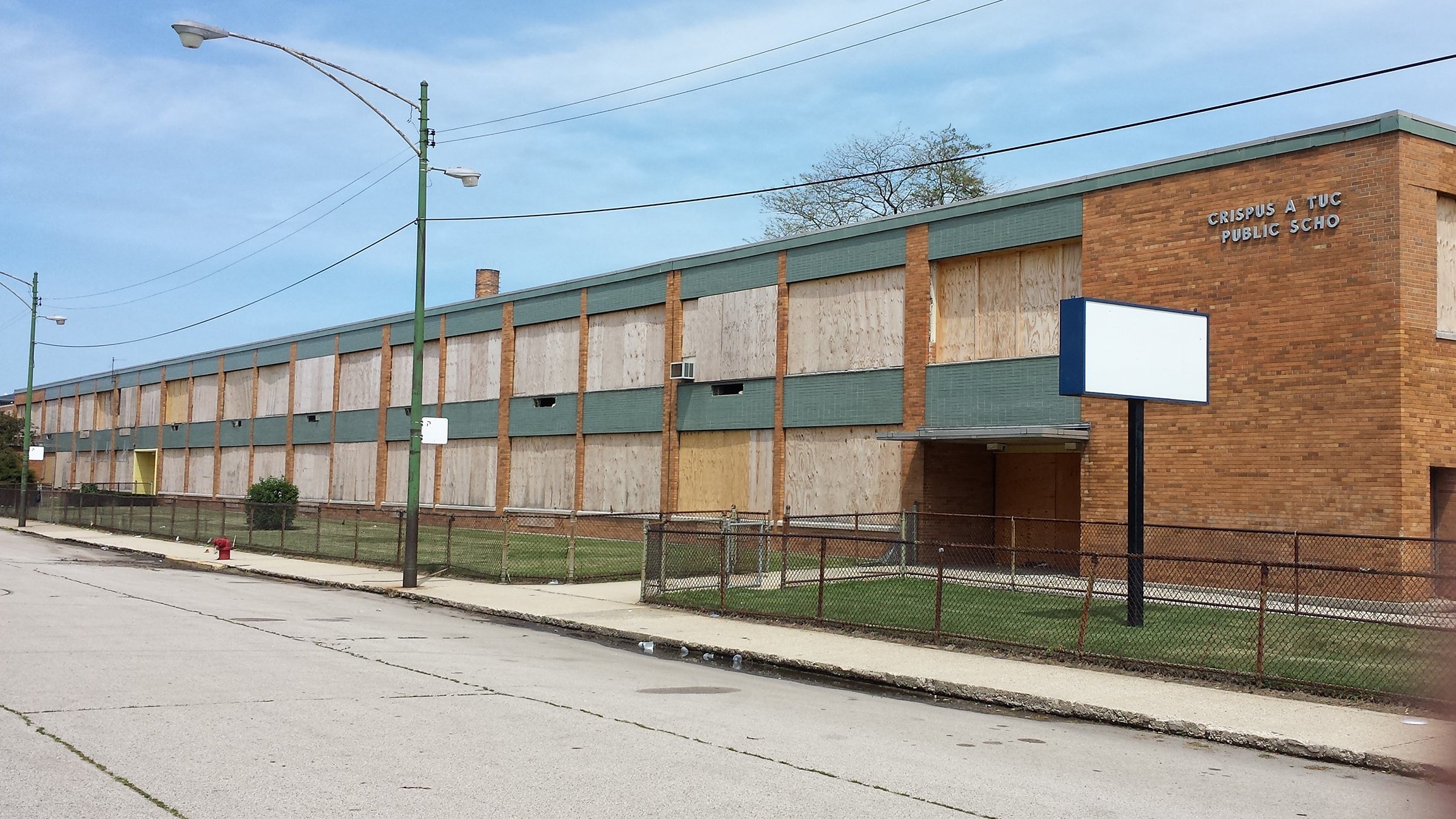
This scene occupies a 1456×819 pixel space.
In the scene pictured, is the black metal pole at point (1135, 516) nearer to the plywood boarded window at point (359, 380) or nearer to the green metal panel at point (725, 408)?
the green metal panel at point (725, 408)

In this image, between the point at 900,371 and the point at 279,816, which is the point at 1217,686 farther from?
the point at 900,371

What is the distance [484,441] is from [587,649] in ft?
96.6

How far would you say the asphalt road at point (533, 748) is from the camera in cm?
711

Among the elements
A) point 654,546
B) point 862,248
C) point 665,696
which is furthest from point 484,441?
point 665,696

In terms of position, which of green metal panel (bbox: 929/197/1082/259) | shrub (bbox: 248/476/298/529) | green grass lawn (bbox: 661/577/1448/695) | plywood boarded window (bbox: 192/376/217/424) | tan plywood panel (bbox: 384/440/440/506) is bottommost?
green grass lawn (bbox: 661/577/1448/695)

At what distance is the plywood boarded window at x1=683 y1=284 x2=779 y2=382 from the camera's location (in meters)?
32.6

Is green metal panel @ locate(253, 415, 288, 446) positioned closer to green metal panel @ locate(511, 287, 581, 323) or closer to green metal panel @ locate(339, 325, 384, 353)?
green metal panel @ locate(339, 325, 384, 353)

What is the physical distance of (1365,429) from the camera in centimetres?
2016

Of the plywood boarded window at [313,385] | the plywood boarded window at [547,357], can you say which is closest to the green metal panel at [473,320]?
the plywood boarded window at [547,357]

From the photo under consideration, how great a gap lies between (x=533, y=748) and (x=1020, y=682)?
6037 millimetres

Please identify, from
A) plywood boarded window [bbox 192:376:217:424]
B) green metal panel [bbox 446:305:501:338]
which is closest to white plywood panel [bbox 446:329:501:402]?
green metal panel [bbox 446:305:501:338]

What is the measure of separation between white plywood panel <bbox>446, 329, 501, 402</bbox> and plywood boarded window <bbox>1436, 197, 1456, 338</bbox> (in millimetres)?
30348

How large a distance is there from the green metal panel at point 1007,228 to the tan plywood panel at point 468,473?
21.3 meters

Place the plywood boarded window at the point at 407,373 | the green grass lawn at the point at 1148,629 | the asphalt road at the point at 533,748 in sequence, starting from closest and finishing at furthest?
the asphalt road at the point at 533,748, the green grass lawn at the point at 1148,629, the plywood boarded window at the point at 407,373
